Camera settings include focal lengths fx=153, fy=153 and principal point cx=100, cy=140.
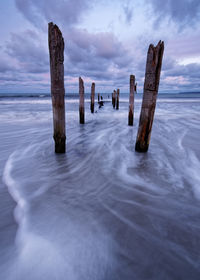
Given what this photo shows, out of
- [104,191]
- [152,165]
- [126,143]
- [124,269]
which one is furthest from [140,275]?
[126,143]

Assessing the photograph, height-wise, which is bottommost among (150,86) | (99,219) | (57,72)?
(99,219)

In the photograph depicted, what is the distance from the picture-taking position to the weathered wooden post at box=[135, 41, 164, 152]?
370 centimetres

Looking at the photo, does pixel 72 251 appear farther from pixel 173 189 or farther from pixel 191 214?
pixel 173 189

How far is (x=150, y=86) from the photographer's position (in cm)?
389

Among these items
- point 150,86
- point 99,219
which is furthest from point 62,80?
point 99,219

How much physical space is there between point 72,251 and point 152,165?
278 centimetres

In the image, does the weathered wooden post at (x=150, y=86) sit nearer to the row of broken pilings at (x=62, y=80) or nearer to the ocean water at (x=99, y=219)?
the row of broken pilings at (x=62, y=80)

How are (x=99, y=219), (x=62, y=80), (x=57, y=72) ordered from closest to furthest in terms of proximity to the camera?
(x=99, y=219) → (x=57, y=72) → (x=62, y=80)

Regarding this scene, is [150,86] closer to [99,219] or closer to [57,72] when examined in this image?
[57,72]

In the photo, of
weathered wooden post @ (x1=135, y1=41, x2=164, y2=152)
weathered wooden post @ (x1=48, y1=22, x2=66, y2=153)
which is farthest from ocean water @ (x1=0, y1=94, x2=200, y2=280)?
weathered wooden post @ (x1=48, y1=22, x2=66, y2=153)

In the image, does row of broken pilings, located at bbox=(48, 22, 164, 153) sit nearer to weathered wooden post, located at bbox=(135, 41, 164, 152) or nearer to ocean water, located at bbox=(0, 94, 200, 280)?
weathered wooden post, located at bbox=(135, 41, 164, 152)

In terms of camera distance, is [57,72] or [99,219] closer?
[99,219]

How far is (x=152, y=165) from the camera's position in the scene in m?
3.85

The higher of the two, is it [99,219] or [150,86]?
[150,86]
